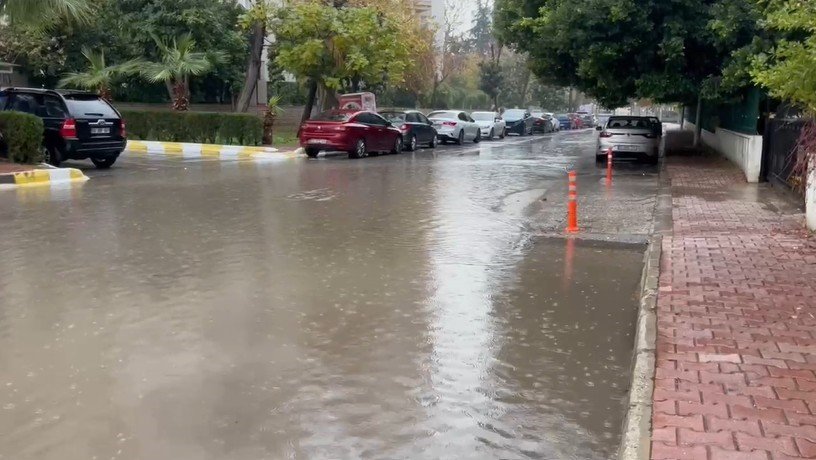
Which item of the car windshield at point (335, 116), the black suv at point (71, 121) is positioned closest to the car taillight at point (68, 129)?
the black suv at point (71, 121)

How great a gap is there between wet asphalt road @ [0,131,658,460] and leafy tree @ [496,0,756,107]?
308 inches

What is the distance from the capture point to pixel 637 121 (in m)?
24.5

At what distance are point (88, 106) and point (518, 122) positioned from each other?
30.7 meters

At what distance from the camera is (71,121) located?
1861cm

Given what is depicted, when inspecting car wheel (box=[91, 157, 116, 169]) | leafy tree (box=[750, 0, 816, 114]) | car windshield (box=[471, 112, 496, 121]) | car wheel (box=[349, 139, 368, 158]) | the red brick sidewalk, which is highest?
leafy tree (box=[750, 0, 816, 114])

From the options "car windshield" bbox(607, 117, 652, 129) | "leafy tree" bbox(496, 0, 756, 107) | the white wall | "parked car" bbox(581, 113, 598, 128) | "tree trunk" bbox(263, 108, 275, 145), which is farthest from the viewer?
"parked car" bbox(581, 113, 598, 128)

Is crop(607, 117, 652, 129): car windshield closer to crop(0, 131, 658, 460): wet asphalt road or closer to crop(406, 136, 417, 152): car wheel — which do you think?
crop(406, 136, 417, 152): car wheel

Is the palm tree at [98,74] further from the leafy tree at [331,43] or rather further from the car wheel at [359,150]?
the car wheel at [359,150]

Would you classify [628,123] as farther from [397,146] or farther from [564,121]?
[564,121]

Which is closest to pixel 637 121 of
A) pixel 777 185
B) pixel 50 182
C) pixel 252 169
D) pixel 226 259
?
pixel 777 185

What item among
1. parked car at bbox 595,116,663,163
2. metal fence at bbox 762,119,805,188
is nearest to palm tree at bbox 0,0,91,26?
parked car at bbox 595,116,663,163

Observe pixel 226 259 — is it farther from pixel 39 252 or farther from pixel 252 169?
pixel 252 169

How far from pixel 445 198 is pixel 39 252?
24.2 ft

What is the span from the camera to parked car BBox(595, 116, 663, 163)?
23.7 m
